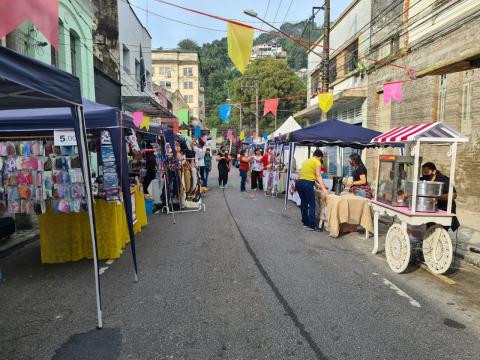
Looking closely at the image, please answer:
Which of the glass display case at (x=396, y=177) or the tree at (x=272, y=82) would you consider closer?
the glass display case at (x=396, y=177)

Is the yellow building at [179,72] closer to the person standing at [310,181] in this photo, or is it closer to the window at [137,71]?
the window at [137,71]

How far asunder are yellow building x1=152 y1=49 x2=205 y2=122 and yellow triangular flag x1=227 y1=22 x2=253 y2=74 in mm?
65389

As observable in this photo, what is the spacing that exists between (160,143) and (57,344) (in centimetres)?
690

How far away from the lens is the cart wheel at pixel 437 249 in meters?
5.36

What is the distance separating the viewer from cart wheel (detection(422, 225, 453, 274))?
5.36 m

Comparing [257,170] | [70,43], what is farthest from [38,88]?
[257,170]

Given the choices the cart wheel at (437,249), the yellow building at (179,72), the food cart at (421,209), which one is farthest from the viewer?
the yellow building at (179,72)

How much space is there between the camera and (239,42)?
7574mm

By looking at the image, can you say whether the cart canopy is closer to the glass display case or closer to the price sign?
the glass display case

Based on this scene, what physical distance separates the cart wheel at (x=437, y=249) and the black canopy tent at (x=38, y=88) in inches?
184

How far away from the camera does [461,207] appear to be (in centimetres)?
1106

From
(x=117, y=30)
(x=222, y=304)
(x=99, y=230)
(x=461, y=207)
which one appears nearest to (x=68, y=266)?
(x=99, y=230)

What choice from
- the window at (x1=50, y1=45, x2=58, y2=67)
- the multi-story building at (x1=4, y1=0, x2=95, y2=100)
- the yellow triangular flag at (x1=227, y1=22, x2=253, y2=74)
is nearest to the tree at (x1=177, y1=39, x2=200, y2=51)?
the multi-story building at (x1=4, y1=0, x2=95, y2=100)

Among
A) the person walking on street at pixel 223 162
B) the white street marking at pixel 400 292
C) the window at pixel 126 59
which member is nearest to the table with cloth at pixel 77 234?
the white street marking at pixel 400 292
